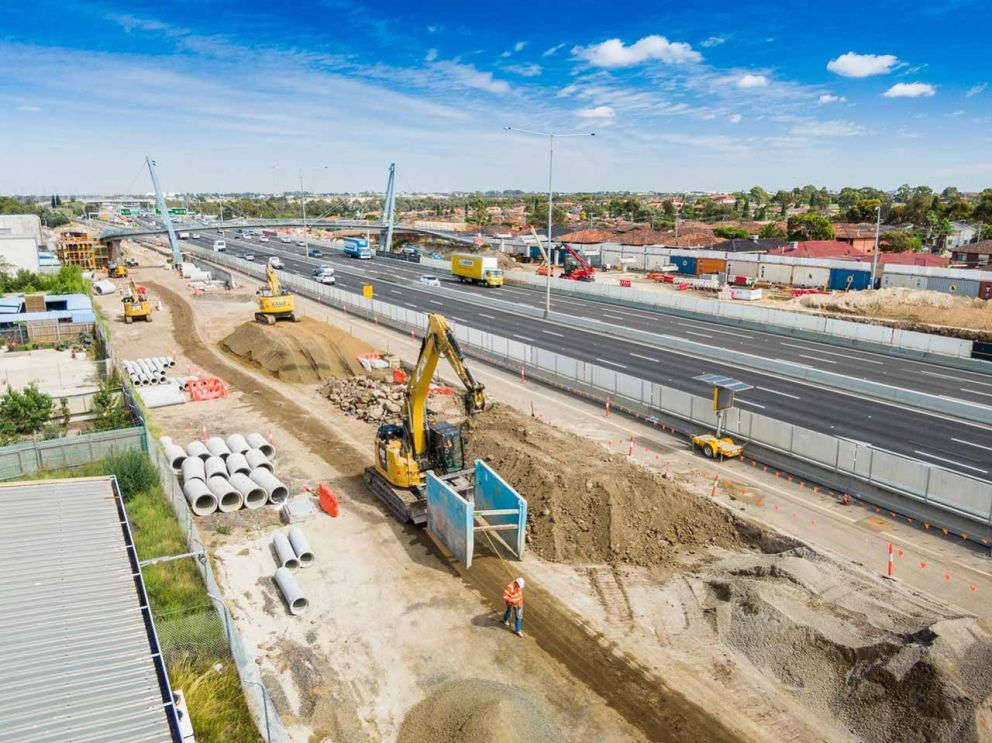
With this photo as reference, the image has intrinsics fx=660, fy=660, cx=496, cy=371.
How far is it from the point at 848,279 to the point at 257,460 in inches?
2387

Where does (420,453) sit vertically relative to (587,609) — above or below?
above

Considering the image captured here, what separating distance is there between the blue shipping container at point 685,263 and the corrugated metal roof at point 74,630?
72791 millimetres

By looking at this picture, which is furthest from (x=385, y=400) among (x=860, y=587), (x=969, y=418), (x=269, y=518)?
(x=969, y=418)

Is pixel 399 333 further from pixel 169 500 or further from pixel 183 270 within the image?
pixel 183 270

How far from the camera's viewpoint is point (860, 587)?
49.5 ft

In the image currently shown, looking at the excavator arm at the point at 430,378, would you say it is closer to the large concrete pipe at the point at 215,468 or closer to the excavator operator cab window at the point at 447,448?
the excavator operator cab window at the point at 447,448

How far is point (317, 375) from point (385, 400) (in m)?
6.44

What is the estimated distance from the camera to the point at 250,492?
66.1ft

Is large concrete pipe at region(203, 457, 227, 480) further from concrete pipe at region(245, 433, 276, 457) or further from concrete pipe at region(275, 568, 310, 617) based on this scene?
concrete pipe at region(275, 568, 310, 617)

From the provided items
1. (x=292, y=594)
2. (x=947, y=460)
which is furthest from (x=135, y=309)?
(x=947, y=460)

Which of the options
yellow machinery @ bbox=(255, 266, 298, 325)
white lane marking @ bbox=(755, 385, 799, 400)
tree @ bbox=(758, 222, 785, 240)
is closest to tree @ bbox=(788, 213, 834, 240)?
tree @ bbox=(758, 222, 785, 240)

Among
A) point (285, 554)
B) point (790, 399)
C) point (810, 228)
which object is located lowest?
point (285, 554)

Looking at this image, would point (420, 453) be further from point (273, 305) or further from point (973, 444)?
point (273, 305)

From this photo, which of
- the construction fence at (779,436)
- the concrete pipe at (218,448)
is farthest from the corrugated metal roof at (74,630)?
the construction fence at (779,436)
